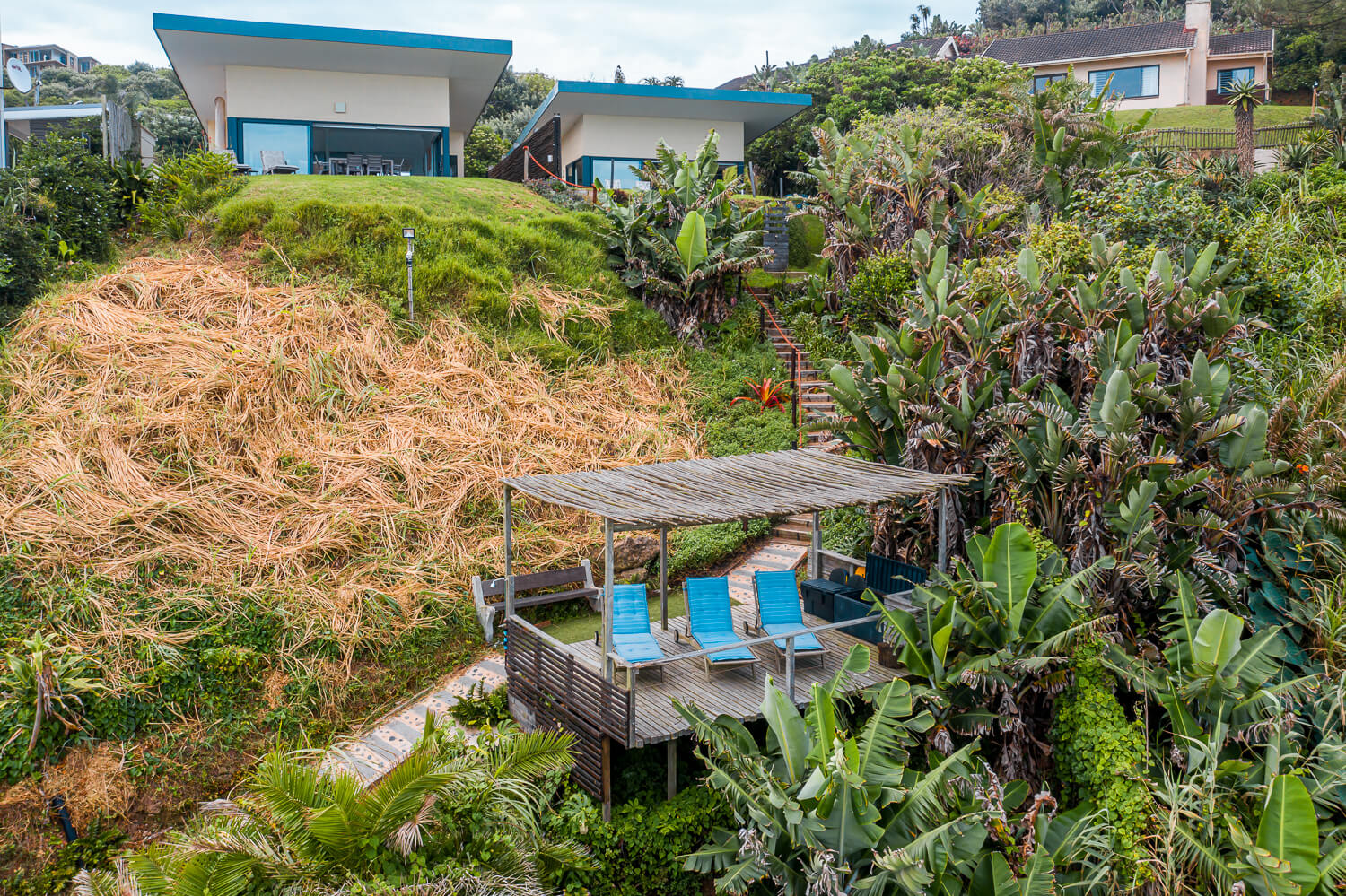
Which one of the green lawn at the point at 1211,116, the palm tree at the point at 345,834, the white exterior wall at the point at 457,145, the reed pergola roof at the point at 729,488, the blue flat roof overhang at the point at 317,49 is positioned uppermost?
the green lawn at the point at 1211,116

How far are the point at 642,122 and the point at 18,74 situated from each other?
15214 millimetres

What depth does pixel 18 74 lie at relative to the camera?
1884 cm

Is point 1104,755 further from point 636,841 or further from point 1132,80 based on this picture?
point 1132,80

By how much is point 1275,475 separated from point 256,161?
23.2m

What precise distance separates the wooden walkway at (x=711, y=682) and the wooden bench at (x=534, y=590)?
1498 millimetres

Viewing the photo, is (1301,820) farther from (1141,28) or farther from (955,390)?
(1141,28)

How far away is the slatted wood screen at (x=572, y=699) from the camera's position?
24.5 ft

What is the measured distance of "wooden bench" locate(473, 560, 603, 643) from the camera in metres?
10.7

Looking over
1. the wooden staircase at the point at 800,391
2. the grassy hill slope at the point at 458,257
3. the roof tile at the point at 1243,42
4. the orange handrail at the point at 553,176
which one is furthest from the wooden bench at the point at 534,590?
the roof tile at the point at 1243,42

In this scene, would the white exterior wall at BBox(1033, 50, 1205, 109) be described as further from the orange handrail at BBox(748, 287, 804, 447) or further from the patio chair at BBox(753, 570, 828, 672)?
the patio chair at BBox(753, 570, 828, 672)

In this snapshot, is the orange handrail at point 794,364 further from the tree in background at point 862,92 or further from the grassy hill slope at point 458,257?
the tree in background at point 862,92

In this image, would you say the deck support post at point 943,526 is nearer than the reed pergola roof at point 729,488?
No

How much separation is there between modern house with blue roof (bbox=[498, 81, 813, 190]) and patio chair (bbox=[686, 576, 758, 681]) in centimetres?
1709

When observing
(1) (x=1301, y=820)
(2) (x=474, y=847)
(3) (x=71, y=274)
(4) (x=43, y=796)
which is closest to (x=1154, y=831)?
(1) (x=1301, y=820)
